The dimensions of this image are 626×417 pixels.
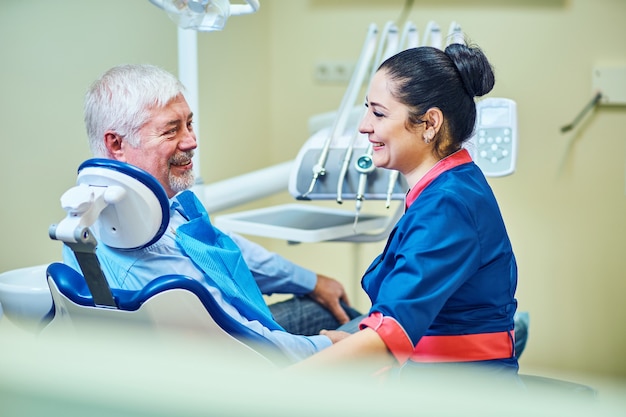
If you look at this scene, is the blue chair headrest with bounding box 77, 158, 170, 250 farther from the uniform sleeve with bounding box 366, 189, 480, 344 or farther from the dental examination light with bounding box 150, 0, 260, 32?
the dental examination light with bounding box 150, 0, 260, 32

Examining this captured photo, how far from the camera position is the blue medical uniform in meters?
1.20

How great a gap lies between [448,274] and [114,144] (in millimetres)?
719

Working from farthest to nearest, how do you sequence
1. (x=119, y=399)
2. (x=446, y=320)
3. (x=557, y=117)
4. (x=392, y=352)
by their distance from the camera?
(x=557, y=117)
(x=446, y=320)
(x=392, y=352)
(x=119, y=399)

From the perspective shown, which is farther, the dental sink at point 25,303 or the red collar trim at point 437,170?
the dental sink at point 25,303

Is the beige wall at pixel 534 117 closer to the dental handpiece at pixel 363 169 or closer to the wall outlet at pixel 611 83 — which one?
the wall outlet at pixel 611 83

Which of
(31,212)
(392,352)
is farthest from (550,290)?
(392,352)

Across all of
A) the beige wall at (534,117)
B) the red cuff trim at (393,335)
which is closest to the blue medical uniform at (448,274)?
the red cuff trim at (393,335)

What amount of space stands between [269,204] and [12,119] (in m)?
1.74

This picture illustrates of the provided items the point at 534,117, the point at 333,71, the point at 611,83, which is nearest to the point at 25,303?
the point at 333,71

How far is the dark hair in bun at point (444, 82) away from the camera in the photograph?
141 cm

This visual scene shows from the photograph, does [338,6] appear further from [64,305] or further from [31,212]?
[64,305]

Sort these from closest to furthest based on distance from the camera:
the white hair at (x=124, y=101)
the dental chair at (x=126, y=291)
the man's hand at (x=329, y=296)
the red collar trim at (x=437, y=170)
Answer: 1. the dental chair at (x=126, y=291)
2. the red collar trim at (x=437, y=170)
3. the white hair at (x=124, y=101)
4. the man's hand at (x=329, y=296)

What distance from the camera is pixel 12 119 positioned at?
6.93 ft

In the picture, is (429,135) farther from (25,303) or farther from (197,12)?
(25,303)
